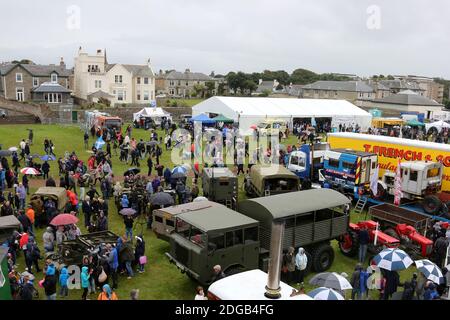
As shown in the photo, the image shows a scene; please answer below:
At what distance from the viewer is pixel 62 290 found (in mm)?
11477

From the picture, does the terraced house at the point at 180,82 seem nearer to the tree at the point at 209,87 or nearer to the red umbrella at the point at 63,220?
the tree at the point at 209,87

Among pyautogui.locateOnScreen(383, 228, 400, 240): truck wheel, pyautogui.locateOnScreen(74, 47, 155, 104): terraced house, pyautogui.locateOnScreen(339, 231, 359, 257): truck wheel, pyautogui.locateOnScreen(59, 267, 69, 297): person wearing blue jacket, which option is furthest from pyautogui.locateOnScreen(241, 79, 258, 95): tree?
pyautogui.locateOnScreen(59, 267, 69, 297): person wearing blue jacket

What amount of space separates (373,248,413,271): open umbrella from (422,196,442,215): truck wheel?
802 cm

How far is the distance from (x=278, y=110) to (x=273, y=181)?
26.1 meters

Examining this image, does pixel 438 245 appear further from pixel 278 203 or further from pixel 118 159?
pixel 118 159

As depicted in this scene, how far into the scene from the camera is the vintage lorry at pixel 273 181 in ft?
63.1

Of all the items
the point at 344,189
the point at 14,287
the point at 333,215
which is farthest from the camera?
the point at 344,189

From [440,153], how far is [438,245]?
26.3 ft

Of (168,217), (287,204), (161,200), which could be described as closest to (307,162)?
(161,200)

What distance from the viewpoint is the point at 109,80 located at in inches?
2542

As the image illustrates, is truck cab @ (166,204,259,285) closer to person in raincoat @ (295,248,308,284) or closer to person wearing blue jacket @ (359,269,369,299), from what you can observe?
person in raincoat @ (295,248,308,284)

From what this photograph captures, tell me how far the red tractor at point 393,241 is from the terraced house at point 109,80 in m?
53.1

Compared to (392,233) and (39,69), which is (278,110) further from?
(39,69)
